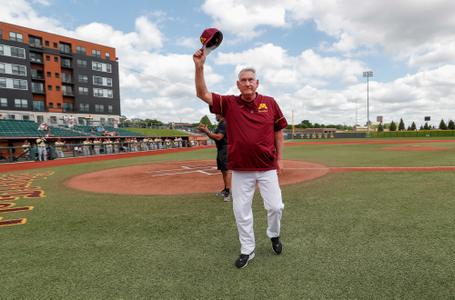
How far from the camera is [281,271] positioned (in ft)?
9.32

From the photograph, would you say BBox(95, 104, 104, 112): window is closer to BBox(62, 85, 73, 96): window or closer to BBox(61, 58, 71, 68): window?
BBox(62, 85, 73, 96): window

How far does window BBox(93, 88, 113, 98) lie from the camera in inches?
2066

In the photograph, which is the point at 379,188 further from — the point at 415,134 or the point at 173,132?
the point at 415,134

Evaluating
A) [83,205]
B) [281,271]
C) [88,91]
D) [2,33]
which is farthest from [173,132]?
[281,271]

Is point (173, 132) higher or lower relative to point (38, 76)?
lower

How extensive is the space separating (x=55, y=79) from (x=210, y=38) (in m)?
55.9

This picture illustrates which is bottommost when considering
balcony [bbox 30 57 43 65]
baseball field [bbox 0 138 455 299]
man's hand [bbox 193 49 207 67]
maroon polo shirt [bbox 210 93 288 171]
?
baseball field [bbox 0 138 455 299]

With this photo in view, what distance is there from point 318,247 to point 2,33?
186ft

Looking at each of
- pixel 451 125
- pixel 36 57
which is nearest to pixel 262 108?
pixel 36 57

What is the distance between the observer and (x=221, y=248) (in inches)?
138

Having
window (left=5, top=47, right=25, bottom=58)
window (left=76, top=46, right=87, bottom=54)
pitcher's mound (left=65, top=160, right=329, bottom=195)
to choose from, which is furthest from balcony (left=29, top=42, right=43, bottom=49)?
pitcher's mound (left=65, top=160, right=329, bottom=195)

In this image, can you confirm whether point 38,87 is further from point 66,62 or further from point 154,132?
point 154,132

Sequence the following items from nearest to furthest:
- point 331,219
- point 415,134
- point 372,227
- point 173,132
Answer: point 372,227, point 331,219, point 173,132, point 415,134

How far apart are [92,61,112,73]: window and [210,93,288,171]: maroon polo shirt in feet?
190
